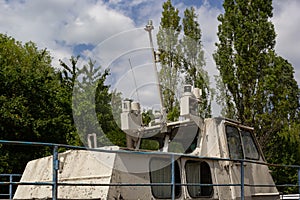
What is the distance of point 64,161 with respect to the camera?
750 cm

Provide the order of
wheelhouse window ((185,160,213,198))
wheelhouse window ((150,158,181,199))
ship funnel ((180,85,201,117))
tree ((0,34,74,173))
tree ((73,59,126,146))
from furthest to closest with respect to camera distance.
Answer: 1. tree ((0,34,74,173))
2. tree ((73,59,126,146))
3. ship funnel ((180,85,201,117))
4. wheelhouse window ((185,160,213,198))
5. wheelhouse window ((150,158,181,199))

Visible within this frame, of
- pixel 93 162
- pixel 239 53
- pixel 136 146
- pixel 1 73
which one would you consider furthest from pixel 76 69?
pixel 93 162

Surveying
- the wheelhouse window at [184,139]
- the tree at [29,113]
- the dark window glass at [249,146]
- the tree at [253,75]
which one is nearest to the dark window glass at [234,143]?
the dark window glass at [249,146]

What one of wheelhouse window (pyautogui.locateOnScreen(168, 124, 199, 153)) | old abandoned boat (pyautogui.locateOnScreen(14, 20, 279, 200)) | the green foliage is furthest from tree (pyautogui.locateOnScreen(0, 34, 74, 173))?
wheelhouse window (pyautogui.locateOnScreen(168, 124, 199, 153))

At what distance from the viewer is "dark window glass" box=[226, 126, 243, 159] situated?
8.23m

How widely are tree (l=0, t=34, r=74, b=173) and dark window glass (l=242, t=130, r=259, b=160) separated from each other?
1220 cm

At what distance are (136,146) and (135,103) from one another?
90cm

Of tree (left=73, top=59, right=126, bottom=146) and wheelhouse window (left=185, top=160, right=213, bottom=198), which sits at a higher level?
tree (left=73, top=59, right=126, bottom=146)

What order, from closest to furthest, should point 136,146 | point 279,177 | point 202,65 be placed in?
1. point 136,146
2. point 202,65
3. point 279,177

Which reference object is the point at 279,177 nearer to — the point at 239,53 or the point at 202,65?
the point at 239,53

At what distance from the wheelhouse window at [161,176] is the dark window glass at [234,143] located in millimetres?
1431

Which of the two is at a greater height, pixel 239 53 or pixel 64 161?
pixel 239 53

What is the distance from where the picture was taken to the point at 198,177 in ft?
25.0

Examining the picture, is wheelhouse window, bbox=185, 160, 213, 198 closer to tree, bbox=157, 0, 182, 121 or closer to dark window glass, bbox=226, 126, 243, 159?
dark window glass, bbox=226, 126, 243, 159
